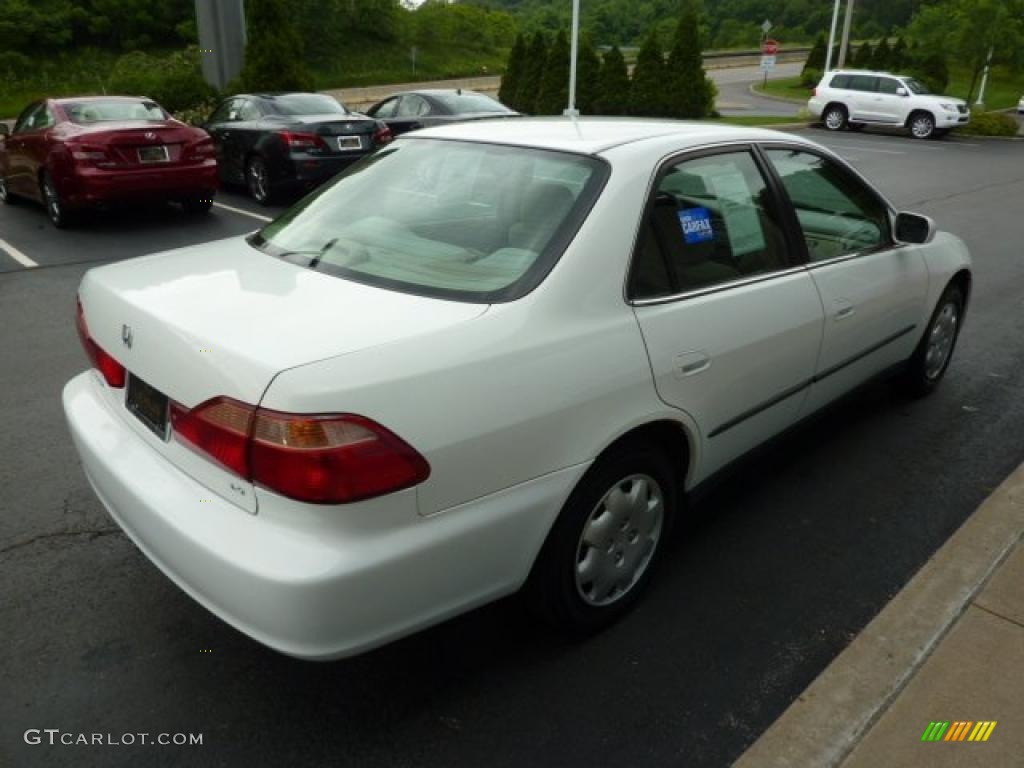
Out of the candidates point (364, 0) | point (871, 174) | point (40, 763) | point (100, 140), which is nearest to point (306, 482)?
point (40, 763)

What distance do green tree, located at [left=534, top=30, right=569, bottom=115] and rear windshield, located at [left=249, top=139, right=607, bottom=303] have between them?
2328cm

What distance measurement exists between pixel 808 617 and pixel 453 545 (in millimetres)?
1458

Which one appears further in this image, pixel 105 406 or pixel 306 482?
pixel 105 406

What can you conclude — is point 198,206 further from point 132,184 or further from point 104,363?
point 104,363

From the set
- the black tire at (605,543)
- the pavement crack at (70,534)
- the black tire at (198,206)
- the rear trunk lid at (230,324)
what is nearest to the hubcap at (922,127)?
the black tire at (198,206)

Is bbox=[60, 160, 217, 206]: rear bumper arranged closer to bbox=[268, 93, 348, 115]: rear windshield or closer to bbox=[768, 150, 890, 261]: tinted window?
bbox=[268, 93, 348, 115]: rear windshield

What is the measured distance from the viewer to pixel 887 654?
2758 mm

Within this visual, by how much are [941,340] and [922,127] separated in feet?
72.2

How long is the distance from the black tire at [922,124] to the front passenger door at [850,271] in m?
22.4

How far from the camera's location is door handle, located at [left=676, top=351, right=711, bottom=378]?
2797 millimetres

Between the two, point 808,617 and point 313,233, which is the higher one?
point 313,233

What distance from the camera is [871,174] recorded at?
15.7 meters

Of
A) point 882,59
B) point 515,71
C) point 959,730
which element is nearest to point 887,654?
point 959,730

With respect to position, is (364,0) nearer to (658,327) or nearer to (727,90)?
(727,90)
